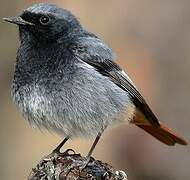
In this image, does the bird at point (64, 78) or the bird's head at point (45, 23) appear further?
the bird's head at point (45, 23)

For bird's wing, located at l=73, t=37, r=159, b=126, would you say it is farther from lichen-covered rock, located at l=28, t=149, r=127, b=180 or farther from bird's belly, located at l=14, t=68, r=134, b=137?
lichen-covered rock, located at l=28, t=149, r=127, b=180

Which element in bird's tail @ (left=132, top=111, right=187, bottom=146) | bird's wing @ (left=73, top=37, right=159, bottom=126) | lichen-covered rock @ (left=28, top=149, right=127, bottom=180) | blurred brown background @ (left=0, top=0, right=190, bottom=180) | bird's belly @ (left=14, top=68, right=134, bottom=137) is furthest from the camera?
blurred brown background @ (left=0, top=0, right=190, bottom=180)

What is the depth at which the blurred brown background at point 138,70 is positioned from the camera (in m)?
11.7

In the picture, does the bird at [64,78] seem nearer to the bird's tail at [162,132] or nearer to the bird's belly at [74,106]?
the bird's belly at [74,106]

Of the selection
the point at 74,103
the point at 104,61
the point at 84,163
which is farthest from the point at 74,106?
the point at 84,163

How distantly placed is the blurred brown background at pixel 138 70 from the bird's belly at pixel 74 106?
7.16 feet

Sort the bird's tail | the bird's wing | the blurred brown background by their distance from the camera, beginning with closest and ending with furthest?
the bird's wing → the bird's tail → the blurred brown background

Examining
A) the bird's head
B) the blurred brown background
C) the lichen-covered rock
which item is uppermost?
the blurred brown background

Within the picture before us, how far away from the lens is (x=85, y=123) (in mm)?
9266

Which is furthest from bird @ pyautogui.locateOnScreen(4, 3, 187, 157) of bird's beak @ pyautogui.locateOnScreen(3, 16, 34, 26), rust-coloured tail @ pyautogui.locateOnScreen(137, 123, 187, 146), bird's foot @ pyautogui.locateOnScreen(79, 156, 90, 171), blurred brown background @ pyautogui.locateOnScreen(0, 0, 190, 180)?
blurred brown background @ pyautogui.locateOnScreen(0, 0, 190, 180)

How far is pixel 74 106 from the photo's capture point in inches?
361

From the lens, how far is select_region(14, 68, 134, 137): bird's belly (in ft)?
29.9

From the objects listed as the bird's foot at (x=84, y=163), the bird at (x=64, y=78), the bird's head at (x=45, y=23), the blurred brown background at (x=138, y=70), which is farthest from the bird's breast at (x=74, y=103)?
the blurred brown background at (x=138, y=70)

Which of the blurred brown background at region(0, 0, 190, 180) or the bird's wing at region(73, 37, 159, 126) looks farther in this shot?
the blurred brown background at region(0, 0, 190, 180)
